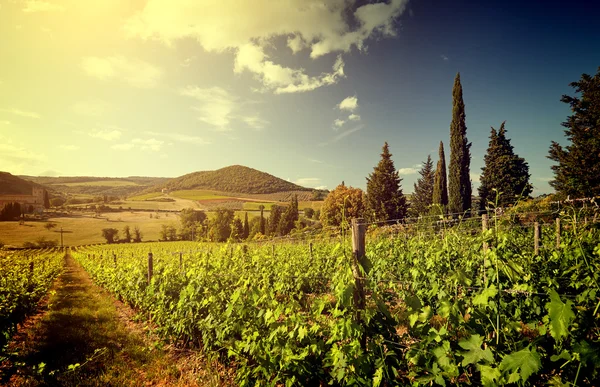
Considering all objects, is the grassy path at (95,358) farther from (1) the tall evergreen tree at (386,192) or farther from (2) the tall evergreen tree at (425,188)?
(2) the tall evergreen tree at (425,188)

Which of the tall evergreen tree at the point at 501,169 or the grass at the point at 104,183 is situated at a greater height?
the grass at the point at 104,183

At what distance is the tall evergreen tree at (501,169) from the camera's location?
97.3ft

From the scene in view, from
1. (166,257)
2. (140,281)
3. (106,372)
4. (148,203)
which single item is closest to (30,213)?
(148,203)

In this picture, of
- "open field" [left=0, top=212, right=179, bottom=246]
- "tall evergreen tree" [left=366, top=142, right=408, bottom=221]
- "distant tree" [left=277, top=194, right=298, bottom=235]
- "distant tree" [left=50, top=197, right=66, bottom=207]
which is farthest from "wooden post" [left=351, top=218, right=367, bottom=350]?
"distant tree" [left=50, top=197, right=66, bottom=207]

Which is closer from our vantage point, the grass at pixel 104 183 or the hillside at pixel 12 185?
the hillside at pixel 12 185

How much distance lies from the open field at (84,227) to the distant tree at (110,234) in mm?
1094

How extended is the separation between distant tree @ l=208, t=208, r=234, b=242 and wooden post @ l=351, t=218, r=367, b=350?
181 ft

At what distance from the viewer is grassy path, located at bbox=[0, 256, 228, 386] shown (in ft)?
12.7

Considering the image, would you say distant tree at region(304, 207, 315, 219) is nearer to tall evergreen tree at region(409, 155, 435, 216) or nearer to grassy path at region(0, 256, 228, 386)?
tall evergreen tree at region(409, 155, 435, 216)

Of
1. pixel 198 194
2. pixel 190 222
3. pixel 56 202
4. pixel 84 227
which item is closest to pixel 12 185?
pixel 84 227

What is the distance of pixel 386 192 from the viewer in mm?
34906

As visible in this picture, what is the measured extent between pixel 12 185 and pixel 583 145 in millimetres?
65932

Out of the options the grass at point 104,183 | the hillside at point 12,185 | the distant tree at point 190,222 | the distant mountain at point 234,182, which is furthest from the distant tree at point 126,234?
the grass at point 104,183

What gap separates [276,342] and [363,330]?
41.5 inches
